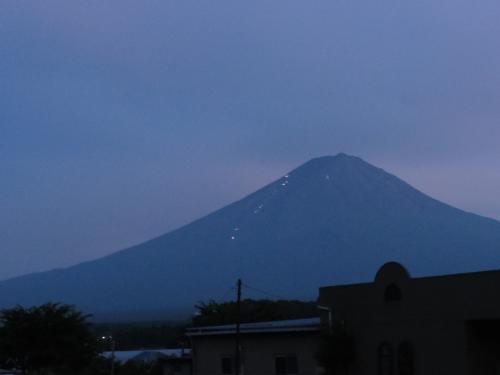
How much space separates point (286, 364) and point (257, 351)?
5.57ft

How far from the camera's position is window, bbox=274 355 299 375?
36.0 metres

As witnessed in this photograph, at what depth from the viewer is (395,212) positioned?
16788 cm

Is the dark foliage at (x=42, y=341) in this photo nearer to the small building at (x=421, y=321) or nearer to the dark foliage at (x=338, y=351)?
the dark foliage at (x=338, y=351)

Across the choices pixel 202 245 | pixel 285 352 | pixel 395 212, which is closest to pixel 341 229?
pixel 395 212

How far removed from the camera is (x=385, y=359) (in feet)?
102

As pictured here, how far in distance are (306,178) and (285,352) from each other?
483ft

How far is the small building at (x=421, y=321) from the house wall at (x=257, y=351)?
7.41 ft

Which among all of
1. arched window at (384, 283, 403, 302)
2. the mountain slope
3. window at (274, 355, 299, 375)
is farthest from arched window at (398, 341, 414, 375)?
the mountain slope

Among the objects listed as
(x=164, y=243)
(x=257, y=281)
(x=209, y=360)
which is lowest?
(x=209, y=360)

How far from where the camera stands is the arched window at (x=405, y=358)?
3006 cm

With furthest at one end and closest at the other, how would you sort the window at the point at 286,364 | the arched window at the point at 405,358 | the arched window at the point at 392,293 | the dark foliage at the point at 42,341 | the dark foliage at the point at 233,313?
1. the dark foliage at the point at 233,313
2. the dark foliage at the point at 42,341
3. the window at the point at 286,364
4. the arched window at the point at 392,293
5. the arched window at the point at 405,358

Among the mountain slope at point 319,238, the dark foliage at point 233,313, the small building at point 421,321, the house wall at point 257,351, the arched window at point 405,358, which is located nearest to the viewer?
Result: the small building at point 421,321

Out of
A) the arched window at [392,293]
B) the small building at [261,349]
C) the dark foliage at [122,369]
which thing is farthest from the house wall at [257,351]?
the dark foliage at [122,369]

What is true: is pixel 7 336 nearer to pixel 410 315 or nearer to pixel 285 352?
pixel 285 352
